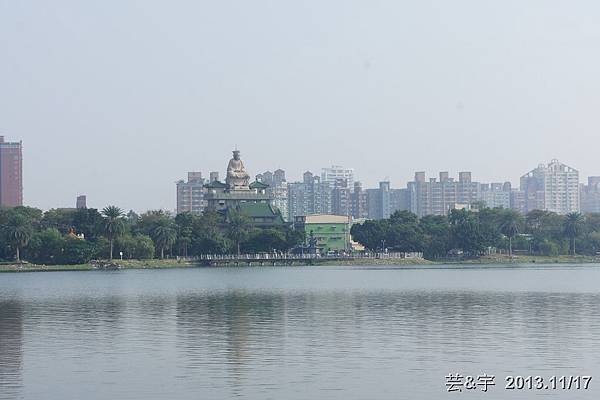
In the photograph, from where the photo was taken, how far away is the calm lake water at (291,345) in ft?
92.3

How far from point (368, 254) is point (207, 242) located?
24.7 m

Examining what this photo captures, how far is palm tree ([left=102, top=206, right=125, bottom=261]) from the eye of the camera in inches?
5098

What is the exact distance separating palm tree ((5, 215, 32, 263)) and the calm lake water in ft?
191

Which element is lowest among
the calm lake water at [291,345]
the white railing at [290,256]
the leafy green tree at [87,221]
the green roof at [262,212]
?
the calm lake water at [291,345]

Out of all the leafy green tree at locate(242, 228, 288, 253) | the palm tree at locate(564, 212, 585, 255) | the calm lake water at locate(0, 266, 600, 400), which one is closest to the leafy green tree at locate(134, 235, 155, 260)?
the leafy green tree at locate(242, 228, 288, 253)

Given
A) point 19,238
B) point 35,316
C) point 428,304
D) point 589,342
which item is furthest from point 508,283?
point 19,238

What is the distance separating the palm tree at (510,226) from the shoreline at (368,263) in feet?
10.1

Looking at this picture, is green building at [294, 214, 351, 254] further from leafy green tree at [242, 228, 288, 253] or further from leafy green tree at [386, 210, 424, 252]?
leafy green tree at [242, 228, 288, 253]

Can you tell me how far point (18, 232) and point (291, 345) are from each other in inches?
3531

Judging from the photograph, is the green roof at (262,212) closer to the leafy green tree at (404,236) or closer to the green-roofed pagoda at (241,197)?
the green-roofed pagoda at (241,197)

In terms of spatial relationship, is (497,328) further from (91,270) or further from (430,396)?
(91,270)

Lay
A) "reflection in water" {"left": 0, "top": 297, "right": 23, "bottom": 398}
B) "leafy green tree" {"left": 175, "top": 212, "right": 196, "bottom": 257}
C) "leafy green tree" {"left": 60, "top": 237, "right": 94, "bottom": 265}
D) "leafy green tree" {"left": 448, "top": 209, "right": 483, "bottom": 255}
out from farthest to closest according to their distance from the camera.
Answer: "leafy green tree" {"left": 448, "top": 209, "right": 483, "bottom": 255}
"leafy green tree" {"left": 175, "top": 212, "right": 196, "bottom": 257}
"leafy green tree" {"left": 60, "top": 237, "right": 94, "bottom": 265}
"reflection in water" {"left": 0, "top": 297, "right": 23, "bottom": 398}

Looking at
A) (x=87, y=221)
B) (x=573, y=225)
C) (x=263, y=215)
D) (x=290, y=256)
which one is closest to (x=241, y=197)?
(x=263, y=215)

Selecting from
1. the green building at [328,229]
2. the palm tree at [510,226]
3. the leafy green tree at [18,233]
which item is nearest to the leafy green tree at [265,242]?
the green building at [328,229]
